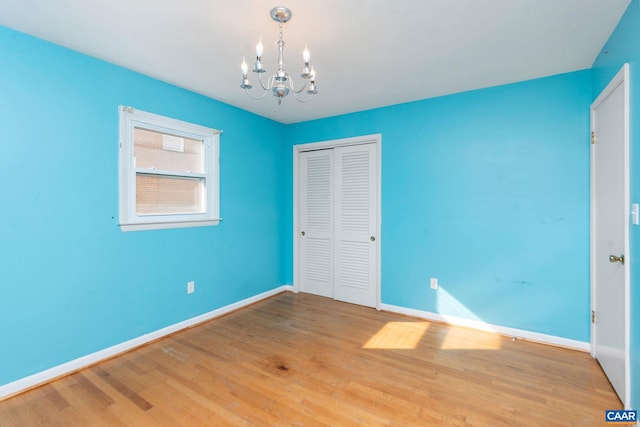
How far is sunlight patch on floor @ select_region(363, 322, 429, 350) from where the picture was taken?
2.69m

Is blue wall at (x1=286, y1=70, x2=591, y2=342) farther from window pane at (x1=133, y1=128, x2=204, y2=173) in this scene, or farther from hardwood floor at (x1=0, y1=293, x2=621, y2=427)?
window pane at (x1=133, y1=128, x2=204, y2=173)

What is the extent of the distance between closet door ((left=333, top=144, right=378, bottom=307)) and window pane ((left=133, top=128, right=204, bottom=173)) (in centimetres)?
174

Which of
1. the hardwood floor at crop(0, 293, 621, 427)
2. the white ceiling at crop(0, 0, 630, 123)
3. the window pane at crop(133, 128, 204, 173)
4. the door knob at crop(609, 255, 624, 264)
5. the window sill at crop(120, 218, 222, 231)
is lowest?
the hardwood floor at crop(0, 293, 621, 427)

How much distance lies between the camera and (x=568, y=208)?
2.61 m

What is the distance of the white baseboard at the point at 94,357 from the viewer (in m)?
2.01

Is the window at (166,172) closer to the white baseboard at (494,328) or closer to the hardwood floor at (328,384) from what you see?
the hardwood floor at (328,384)

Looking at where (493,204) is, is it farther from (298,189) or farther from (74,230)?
(74,230)

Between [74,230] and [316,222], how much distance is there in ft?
8.70

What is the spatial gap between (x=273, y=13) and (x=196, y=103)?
1.67 metres

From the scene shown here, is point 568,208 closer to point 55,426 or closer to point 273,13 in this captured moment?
point 273,13

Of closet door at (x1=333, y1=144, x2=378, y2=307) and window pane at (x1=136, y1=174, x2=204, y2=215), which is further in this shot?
closet door at (x1=333, y1=144, x2=378, y2=307)

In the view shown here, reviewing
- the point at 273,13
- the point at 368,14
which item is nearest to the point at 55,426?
the point at 273,13

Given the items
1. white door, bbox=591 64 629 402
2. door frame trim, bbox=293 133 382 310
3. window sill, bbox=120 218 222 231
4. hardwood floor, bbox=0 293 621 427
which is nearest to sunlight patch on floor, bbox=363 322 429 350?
hardwood floor, bbox=0 293 621 427

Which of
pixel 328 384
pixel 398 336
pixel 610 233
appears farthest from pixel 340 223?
pixel 610 233
